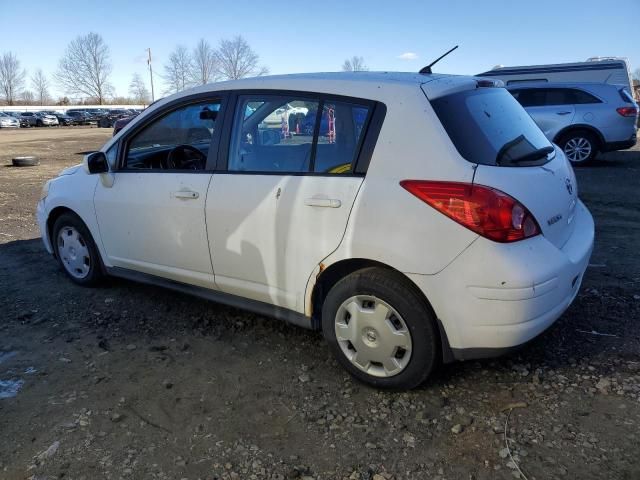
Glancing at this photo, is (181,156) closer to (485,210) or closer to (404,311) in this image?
(404,311)

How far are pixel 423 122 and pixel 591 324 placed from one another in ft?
6.47

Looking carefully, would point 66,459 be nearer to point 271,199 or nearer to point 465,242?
point 271,199

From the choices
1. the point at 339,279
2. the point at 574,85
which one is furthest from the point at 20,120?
the point at 339,279

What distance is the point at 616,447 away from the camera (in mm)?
2340

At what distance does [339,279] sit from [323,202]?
0.45 m

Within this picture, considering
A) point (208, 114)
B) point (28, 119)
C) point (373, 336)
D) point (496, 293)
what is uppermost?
point (208, 114)

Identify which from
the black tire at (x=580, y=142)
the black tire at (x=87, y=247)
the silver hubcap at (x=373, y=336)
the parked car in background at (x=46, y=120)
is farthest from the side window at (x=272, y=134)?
the parked car in background at (x=46, y=120)

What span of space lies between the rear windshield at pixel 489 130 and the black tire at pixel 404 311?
0.72m

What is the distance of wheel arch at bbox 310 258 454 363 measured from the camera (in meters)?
2.63

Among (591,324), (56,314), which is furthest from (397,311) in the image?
(56,314)

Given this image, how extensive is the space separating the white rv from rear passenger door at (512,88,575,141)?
2850 millimetres

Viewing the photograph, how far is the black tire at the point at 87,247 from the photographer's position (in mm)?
4320

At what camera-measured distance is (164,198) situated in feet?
11.7

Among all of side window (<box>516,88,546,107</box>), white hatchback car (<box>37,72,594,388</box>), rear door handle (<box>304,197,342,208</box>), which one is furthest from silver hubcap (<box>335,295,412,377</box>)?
side window (<box>516,88,546,107</box>)
